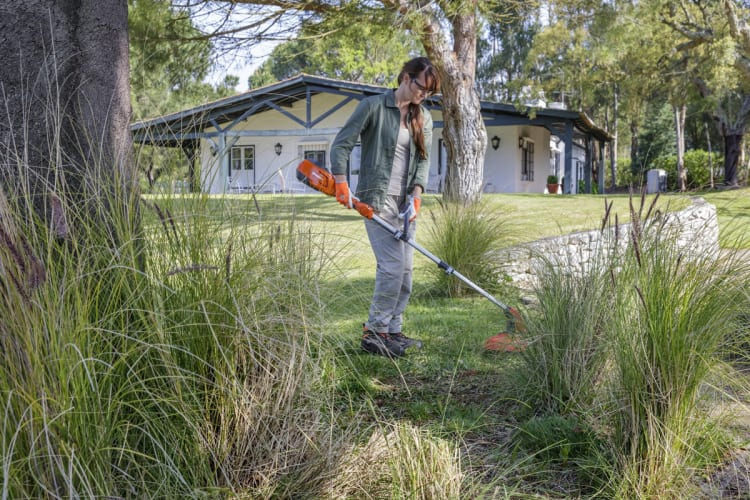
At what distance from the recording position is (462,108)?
36.3 ft

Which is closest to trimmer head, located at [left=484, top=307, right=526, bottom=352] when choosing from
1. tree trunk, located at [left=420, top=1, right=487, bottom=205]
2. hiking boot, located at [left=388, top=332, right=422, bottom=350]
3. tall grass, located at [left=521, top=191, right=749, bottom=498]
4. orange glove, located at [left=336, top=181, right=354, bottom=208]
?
hiking boot, located at [left=388, top=332, right=422, bottom=350]

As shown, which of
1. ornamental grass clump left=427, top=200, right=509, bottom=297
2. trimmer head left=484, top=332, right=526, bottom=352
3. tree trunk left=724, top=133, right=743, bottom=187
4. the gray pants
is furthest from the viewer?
tree trunk left=724, top=133, right=743, bottom=187

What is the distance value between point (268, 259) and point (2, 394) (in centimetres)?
91

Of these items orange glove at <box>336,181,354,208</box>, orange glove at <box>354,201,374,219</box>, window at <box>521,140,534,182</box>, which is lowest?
orange glove at <box>354,201,374,219</box>

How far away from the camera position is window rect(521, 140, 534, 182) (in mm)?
23281

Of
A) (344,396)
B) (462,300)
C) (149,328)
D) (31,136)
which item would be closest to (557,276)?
(344,396)

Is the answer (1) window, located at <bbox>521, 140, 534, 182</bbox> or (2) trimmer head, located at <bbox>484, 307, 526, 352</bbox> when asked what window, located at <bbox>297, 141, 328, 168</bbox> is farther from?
(2) trimmer head, located at <bbox>484, 307, 526, 352</bbox>

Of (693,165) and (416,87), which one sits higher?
(693,165)

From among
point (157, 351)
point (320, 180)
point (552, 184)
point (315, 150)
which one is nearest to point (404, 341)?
point (320, 180)

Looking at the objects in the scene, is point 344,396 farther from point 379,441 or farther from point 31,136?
point 31,136

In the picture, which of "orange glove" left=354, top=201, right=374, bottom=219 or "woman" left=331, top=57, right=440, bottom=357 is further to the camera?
"woman" left=331, top=57, right=440, bottom=357

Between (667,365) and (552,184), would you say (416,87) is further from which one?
(552,184)

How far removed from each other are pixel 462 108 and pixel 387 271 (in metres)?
7.74

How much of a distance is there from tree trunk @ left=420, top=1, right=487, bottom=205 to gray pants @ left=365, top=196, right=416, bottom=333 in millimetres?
6890
